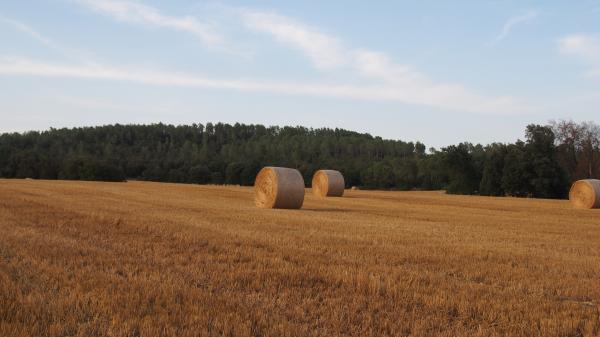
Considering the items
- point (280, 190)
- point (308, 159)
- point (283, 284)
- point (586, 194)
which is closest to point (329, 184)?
point (280, 190)

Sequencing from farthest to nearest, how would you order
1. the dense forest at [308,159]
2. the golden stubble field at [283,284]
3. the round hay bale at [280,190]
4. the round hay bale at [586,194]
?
the dense forest at [308,159] < the round hay bale at [586,194] < the round hay bale at [280,190] < the golden stubble field at [283,284]

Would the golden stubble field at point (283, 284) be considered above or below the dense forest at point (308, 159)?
below

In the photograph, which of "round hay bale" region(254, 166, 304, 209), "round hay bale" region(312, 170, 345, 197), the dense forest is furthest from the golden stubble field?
the dense forest

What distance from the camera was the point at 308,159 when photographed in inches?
3762

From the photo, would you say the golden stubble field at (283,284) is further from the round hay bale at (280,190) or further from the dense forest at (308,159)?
the dense forest at (308,159)

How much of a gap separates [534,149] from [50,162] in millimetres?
47017

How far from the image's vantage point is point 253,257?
8.31 meters

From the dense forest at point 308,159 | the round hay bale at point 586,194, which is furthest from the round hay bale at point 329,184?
→ the dense forest at point 308,159

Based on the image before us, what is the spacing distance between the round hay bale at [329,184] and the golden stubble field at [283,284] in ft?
70.8

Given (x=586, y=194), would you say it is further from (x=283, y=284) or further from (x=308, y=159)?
(x=308, y=159)

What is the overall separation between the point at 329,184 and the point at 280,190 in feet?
39.5

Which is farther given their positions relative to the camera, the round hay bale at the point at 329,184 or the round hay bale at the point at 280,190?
the round hay bale at the point at 329,184

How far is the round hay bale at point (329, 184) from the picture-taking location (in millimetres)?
33500

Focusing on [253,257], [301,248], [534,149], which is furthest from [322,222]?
[534,149]
